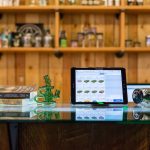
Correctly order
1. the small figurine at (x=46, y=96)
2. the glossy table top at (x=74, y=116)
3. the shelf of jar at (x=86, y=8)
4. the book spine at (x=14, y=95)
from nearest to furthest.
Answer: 1. the glossy table top at (x=74, y=116)
2. the book spine at (x=14, y=95)
3. the small figurine at (x=46, y=96)
4. the shelf of jar at (x=86, y=8)

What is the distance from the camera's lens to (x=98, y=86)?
1.62m

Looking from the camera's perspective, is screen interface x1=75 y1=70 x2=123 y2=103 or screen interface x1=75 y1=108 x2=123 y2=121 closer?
screen interface x1=75 y1=108 x2=123 y2=121

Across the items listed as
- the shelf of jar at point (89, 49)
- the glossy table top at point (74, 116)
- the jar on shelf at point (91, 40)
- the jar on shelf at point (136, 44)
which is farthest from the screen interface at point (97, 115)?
the jar on shelf at point (136, 44)

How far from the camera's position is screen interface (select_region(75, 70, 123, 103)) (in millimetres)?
1601

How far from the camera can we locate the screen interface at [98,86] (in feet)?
5.25

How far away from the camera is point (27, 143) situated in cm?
131

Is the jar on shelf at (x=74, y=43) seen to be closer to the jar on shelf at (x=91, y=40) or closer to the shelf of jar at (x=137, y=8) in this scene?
the jar on shelf at (x=91, y=40)

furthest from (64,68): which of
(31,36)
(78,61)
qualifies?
(31,36)

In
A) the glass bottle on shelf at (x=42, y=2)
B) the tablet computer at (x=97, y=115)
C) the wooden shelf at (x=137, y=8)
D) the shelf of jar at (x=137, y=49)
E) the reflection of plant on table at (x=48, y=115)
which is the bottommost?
the tablet computer at (x=97, y=115)

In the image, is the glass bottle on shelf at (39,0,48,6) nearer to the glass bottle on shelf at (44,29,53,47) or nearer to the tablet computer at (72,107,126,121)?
the glass bottle on shelf at (44,29,53,47)

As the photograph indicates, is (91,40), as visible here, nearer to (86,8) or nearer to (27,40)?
(86,8)

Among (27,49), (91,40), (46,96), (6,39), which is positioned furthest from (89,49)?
(46,96)

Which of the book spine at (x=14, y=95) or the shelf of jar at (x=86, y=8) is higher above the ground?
the shelf of jar at (x=86, y=8)

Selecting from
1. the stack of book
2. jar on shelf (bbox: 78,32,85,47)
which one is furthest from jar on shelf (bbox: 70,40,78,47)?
Answer: the stack of book
